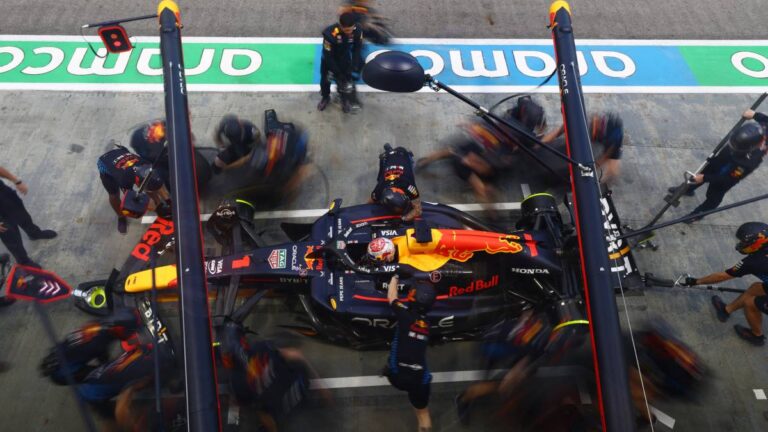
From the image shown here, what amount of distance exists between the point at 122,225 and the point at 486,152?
5059mm

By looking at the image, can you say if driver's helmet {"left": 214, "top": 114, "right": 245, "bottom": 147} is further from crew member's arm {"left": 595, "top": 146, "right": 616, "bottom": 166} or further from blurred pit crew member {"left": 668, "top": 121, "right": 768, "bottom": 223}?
blurred pit crew member {"left": 668, "top": 121, "right": 768, "bottom": 223}

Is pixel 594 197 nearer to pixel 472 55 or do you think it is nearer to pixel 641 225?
pixel 641 225

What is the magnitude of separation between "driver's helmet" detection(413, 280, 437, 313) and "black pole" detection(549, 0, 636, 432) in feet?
5.60

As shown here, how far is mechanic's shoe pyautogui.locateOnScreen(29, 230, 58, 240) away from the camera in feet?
22.3

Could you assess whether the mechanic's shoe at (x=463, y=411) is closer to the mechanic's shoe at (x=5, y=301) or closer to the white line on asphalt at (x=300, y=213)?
the white line on asphalt at (x=300, y=213)

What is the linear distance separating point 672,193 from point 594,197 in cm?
472

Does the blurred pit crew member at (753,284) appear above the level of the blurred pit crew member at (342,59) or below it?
below

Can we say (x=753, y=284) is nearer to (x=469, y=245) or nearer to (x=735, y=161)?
(x=735, y=161)

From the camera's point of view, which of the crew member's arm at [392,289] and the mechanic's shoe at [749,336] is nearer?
the crew member's arm at [392,289]

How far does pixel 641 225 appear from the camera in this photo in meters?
7.12

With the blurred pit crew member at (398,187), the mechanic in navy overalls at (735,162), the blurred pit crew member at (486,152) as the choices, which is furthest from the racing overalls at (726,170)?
the blurred pit crew member at (398,187)

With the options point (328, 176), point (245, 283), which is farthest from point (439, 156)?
point (245, 283)

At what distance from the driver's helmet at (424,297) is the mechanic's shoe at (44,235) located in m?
5.17

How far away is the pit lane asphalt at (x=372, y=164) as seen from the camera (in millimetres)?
5660
